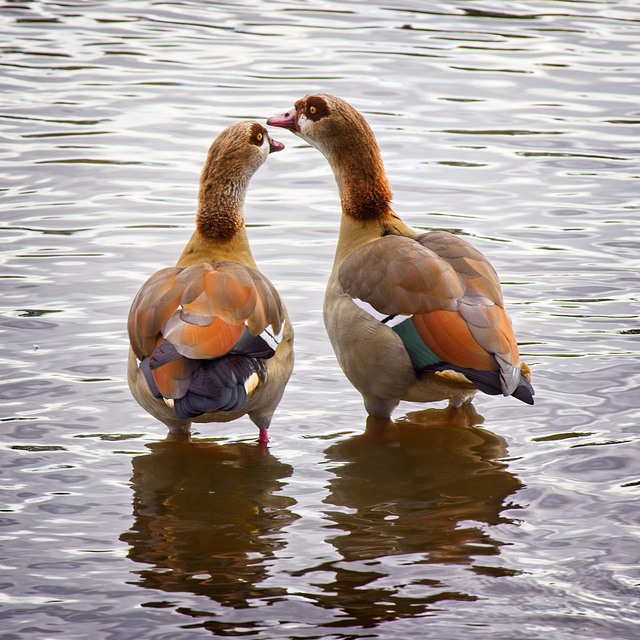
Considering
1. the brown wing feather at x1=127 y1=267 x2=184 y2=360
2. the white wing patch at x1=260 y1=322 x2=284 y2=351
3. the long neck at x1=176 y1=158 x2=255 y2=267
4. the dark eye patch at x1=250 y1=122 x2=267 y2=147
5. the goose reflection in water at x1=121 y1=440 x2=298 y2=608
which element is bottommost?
the goose reflection in water at x1=121 y1=440 x2=298 y2=608

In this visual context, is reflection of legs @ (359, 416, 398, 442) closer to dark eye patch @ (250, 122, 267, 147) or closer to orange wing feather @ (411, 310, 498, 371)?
orange wing feather @ (411, 310, 498, 371)

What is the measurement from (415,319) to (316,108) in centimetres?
206

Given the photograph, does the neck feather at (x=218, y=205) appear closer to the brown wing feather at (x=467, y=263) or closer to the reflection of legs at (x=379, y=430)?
the brown wing feather at (x=467, y=263)

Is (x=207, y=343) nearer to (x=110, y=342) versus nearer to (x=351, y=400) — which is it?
(x=351, y=400)

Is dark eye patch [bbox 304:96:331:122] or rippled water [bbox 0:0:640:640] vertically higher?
dark eye patch [bbox 304:96:331:122]

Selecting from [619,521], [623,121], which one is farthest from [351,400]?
[623,121]

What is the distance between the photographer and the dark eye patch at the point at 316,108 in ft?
24.8

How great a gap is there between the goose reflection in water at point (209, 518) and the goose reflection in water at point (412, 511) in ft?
1.10

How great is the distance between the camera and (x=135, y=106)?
45.6 feet

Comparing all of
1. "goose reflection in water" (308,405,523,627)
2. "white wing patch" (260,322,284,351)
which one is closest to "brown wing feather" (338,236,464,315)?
"white wing patch" (260,322,284,351)

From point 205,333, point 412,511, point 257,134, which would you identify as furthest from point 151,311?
point 257,134

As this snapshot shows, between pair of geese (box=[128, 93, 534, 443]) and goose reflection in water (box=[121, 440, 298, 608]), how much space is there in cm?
26

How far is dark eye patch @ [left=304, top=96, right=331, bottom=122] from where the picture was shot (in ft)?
24.8

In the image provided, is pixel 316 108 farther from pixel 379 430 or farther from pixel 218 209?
pixel 379 430
